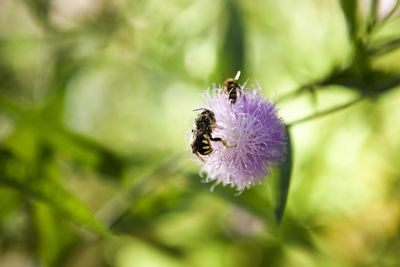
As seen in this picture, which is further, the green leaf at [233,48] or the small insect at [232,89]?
the green leaf at [233,48]

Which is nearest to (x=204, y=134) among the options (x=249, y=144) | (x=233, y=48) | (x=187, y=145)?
(x=249, y=144)

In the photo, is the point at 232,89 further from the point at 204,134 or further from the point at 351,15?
the point at 351,15

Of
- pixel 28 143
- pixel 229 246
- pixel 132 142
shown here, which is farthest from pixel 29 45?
pixel 229 246

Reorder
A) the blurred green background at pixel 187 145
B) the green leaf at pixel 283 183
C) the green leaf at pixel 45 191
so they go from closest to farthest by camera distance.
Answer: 1. the green leaf at pixel 283 183
2. the green leaf at pixel 45 191
3. the blurred green background at pixel 187 145

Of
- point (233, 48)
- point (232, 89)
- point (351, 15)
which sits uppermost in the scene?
point (233, 48)

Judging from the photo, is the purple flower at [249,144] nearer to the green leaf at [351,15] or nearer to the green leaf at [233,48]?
the green leaf at [351,15]

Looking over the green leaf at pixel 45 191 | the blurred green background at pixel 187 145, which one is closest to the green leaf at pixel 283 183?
the blurred green background at pixel 187 145
